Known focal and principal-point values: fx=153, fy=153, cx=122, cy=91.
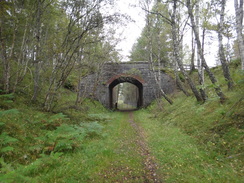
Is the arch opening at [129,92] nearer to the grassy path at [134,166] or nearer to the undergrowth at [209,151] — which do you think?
the undergrowth at [209,151]

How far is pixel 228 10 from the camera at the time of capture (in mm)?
10758

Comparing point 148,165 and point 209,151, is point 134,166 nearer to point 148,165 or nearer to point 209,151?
point 148,165

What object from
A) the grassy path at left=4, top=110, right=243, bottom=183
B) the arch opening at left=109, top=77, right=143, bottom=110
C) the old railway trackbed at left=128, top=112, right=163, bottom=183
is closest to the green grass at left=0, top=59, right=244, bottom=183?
the grassy path at left=4, top=110, right=243, bottom=183

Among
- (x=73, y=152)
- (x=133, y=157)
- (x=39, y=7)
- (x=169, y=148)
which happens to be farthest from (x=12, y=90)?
(x=169, y=148)

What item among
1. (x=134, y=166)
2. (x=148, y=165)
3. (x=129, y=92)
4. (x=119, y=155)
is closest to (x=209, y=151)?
(x=148, y=165)

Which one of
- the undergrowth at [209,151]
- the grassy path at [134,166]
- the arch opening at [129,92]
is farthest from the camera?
the arch opening at [129,92]

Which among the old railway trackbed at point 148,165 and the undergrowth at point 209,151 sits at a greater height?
the undergrowth at point 209,151

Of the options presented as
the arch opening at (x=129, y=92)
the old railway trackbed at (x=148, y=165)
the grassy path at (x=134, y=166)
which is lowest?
the old railway trackbed at (x=148, y=165)

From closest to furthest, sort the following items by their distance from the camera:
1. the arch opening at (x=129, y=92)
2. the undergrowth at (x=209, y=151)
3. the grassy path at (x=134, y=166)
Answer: the grassy path at (x=134, y=166), the undergrowth at (x=209, y=151), the arch opening at (x=129, y=92)

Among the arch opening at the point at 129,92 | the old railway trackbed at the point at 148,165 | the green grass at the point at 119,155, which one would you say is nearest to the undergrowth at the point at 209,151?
the green grass at the point at 119,155

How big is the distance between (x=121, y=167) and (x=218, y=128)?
14.4 feet

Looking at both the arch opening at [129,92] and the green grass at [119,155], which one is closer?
the green grass at [119,155]

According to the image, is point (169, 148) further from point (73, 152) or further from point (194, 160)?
point (73, 152)

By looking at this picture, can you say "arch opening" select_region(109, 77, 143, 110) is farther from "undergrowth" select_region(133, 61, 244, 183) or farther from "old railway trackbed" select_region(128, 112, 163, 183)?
"old railway trackbed" select_region(128, 112, 163, 183)
